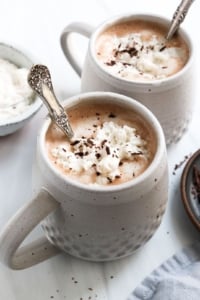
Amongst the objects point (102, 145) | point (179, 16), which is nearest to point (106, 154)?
point (102, 145)

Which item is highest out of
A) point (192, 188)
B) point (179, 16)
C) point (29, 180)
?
point (179, 16)

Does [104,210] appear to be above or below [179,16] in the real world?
below

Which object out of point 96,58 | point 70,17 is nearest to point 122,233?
point 96,58

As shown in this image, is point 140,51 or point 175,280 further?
point 140,51

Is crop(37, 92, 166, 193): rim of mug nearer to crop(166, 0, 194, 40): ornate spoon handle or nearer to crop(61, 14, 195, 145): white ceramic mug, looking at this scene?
crop(61, 14, 195, 145): white ceramic mug

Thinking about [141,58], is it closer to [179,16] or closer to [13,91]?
[179,16]

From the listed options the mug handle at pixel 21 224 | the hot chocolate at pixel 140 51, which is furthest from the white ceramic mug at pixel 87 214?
the hot chocolate at pixel 140 51
